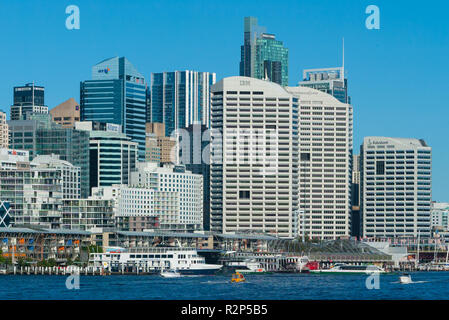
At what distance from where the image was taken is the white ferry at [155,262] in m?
156

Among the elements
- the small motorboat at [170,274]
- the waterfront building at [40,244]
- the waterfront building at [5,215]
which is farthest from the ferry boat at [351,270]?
the waterfront building at [5,215]

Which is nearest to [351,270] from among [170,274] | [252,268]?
[252,268]

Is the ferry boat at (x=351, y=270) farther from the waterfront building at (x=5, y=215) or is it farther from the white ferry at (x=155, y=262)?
the waterfront building at (x=5, y=215)

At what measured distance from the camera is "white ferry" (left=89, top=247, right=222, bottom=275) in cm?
15650

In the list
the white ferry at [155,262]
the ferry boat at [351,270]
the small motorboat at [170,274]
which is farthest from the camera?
the ferry boat at [351,270]

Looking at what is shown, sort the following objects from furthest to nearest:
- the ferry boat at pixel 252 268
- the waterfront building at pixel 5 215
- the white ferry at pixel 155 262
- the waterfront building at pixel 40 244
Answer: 1. the waterfront building at pixel 5 215
2. the waterfront building at pixel 40 244
3. the ferry boat at pixel 252 268
4. the white ferry at pixel 155 262

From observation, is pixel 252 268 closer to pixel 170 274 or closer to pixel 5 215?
pixel 170 274

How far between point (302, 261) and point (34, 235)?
55578mm

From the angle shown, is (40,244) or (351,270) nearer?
(351,270)

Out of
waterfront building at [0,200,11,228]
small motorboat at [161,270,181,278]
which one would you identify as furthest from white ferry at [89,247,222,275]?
waterfront building at [0,200,11,228]

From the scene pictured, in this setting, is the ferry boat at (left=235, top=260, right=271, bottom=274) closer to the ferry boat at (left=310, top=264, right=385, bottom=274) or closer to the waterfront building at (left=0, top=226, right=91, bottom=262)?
the ferry boat at (left=310, top=264, right=385, bottom=274)

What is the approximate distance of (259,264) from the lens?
18388cm

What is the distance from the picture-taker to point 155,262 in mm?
161625
